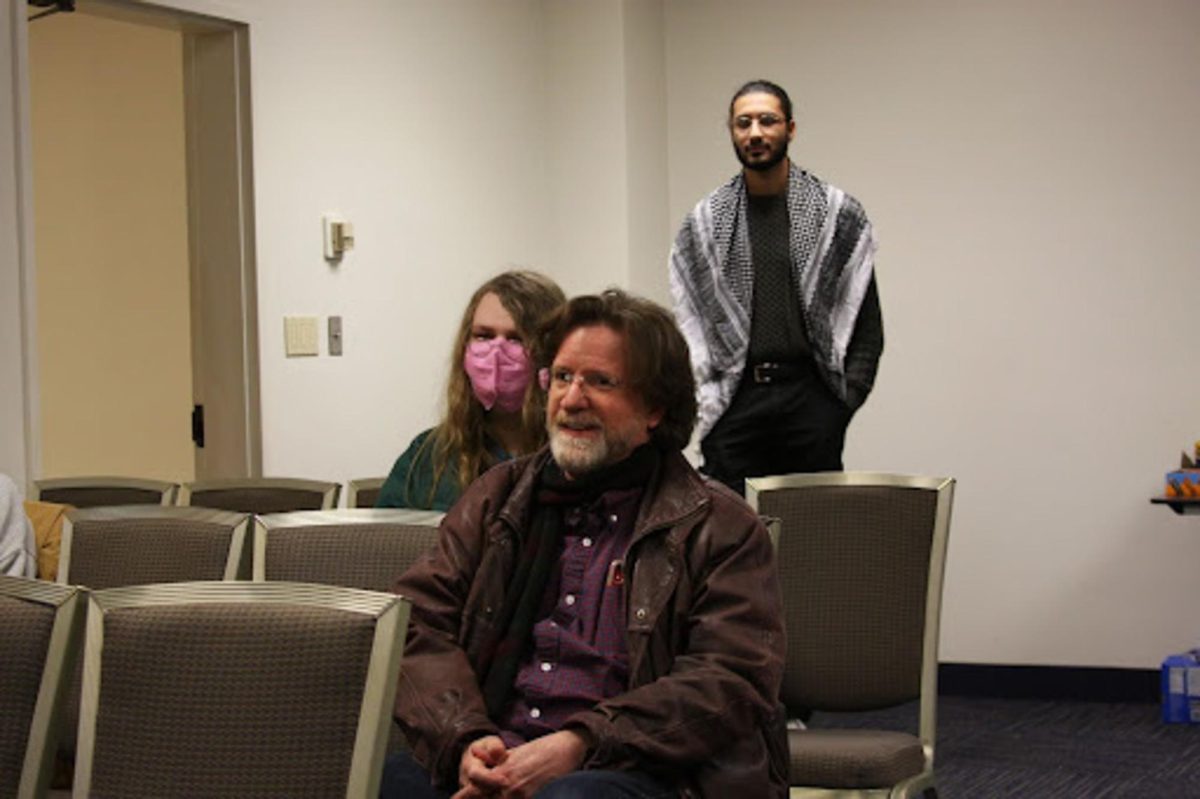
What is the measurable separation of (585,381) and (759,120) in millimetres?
1979

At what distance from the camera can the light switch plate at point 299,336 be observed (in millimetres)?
5559

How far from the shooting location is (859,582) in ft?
10.5

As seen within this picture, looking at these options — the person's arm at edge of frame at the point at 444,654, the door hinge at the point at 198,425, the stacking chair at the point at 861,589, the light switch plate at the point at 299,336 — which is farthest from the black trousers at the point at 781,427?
the person's arm at edge of frame at the point at 444,654

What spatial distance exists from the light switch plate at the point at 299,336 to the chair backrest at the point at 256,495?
56.9 inches

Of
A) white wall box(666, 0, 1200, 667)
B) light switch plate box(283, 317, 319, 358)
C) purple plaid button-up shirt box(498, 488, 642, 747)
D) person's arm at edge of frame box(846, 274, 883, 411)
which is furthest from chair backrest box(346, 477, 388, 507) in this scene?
white wall box(666, 0, 1200, 667)

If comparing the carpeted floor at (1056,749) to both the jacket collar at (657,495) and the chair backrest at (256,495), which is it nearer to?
the chair backrest at (256,495)

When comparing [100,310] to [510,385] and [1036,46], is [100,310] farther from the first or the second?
[510,385]

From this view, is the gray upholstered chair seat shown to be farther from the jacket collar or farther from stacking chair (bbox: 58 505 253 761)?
stacking chair (bbox: 58 505 253 761)

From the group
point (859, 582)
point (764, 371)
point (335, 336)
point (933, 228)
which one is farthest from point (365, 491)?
point (933, 228)

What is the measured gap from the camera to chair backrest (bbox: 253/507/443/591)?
2818 mm

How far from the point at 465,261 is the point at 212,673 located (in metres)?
4.43

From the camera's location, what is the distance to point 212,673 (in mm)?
2018

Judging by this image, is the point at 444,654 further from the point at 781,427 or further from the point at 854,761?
the point at 781,427

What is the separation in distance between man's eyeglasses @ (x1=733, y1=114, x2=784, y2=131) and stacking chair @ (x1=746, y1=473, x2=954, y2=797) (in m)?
1.40
